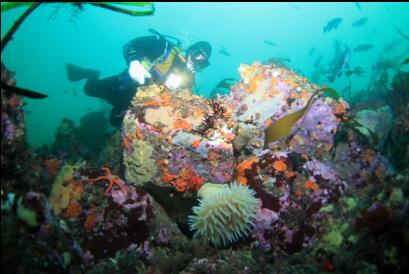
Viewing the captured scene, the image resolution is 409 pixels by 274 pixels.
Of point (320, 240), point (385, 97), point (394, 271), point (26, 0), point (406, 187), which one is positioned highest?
point (385, 97)

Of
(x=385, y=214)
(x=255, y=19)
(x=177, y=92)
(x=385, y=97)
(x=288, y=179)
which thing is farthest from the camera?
(x=255, y=19)

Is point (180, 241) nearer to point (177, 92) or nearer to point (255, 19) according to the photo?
point (177, 92)

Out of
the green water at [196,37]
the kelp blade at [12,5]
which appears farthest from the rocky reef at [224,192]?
the green water at [196,37]

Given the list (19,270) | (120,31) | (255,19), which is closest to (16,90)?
(19,270)

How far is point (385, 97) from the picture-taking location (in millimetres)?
8492

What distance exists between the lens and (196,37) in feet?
149

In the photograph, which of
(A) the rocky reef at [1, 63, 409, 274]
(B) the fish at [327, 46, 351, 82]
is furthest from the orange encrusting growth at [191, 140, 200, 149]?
(B) the fish at [327, 46, 351, 82]

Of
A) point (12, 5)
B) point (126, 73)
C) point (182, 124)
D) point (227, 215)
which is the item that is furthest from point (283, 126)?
point (126, 73)

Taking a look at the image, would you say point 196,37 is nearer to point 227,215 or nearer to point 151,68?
point 151,68

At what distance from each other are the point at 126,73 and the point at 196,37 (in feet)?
130

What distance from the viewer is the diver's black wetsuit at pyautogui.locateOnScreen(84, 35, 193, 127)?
6875 millimetres

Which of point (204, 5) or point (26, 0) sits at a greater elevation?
A: point (204, 5)

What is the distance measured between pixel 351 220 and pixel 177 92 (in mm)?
3560

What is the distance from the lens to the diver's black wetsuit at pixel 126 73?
6875mm
